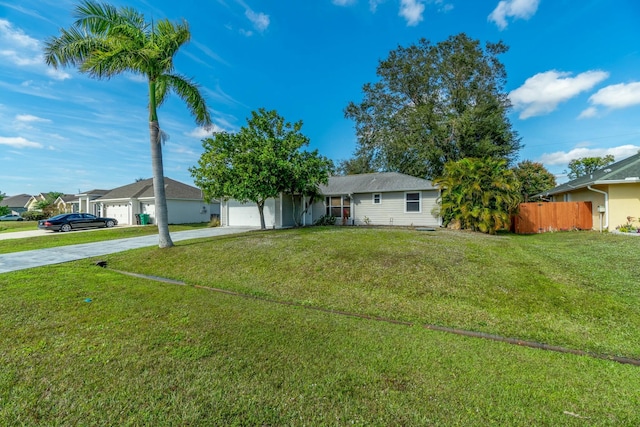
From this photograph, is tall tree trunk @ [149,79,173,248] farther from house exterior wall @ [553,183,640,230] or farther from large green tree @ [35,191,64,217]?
large green tree @ [35,191,64,217]

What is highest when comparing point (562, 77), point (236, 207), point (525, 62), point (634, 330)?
point (525, 62)

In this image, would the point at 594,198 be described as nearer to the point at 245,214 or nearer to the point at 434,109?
the point at 434,109

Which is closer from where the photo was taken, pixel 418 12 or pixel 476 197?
pixel 476 197

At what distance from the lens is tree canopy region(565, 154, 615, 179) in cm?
3272

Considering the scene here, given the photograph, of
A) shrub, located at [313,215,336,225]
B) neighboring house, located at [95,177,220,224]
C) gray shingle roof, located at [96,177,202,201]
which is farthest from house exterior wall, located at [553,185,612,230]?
gray shingle roof, located at [96,177,202,201]

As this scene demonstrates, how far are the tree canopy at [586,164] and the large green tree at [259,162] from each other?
121 feet

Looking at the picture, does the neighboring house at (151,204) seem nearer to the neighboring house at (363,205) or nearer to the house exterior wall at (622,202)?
the neighboring house at (363,205)

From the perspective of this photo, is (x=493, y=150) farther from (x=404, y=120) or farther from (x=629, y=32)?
(x=629, y=32)

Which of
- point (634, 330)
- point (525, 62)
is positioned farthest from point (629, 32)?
point (634, 330)

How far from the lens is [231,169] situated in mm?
13719

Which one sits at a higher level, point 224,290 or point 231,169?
point 231,169

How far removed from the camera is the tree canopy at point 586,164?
3272cm

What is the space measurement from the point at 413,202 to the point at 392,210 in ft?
4.41

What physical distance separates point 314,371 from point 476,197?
13258 millimetres
